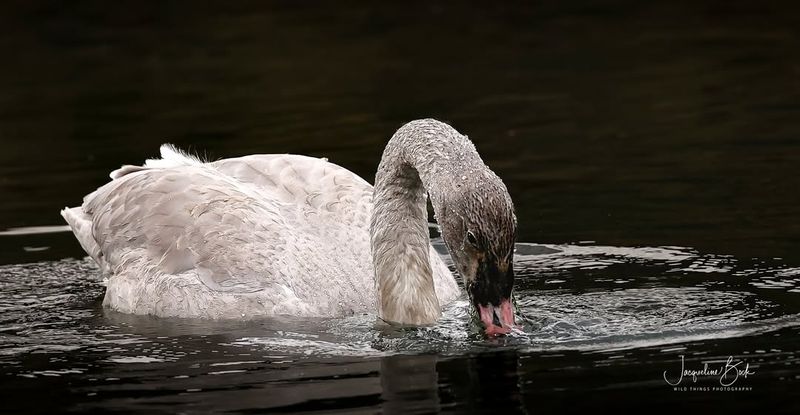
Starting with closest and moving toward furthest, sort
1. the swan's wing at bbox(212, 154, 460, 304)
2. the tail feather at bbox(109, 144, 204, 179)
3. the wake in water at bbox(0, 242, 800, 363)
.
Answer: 1. the wake in water at bbox(0, 242, 800, 363)
2. the swan's wing at bbox(212, 154, 460, 304)
3. the tail feather at bbox(109, 144, 204, 179)

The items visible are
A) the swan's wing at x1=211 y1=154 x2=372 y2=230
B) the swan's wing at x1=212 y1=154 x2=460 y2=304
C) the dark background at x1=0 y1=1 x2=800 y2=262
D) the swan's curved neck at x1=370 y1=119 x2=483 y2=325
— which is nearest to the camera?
the swan's curved neck at x1=370 y1=119 x2=483 y2=325

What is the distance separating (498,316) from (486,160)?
27.9 ft

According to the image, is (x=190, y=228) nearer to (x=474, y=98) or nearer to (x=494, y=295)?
(x=494, y=295)

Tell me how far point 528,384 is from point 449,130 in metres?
2.30

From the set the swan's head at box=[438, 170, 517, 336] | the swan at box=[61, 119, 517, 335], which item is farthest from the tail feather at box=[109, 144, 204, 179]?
the swan's head at box=[438, 170, 517, 336]

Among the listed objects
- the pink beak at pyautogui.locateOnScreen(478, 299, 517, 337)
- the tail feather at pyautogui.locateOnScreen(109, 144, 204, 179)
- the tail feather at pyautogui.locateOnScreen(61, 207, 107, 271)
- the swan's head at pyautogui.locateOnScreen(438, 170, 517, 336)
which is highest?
the tail feather at pyautogui.locateOnScreen(109, 144, 204, 179)

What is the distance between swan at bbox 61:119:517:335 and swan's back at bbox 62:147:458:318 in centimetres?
1

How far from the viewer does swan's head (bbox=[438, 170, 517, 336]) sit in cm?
1020

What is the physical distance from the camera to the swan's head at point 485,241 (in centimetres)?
1020

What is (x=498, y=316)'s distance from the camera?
10.6 metres

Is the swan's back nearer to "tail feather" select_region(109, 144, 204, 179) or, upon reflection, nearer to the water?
"tail feather" select_region(109, 144, 204, 179)
